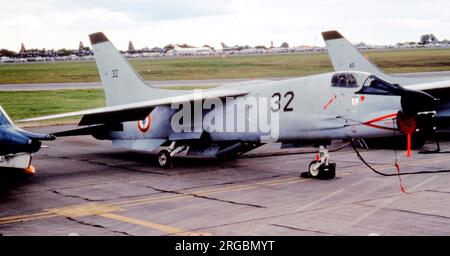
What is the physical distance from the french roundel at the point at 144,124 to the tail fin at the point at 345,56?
9597mm

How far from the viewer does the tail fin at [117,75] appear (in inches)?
756

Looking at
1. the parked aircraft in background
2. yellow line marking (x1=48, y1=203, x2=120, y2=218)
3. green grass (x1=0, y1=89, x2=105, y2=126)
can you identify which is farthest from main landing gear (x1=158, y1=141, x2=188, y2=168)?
the parked aircraft in background

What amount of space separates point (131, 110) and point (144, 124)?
51.2 inches

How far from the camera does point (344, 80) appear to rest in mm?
14328

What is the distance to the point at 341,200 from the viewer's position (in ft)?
39.8

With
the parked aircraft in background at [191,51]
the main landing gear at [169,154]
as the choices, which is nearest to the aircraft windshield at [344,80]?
the main landing gear at [169,154]

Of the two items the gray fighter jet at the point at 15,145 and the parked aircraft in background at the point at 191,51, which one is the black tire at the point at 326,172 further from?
the parked aircraft in background at the point at 191,51

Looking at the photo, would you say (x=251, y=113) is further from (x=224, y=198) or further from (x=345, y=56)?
(x=345, y=56)

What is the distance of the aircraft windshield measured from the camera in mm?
14227

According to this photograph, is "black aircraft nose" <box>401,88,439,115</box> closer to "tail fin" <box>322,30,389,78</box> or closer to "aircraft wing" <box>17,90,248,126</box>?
"aircraft wing" <box>17,90,248,126</box>

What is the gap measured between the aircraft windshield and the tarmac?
2.40 meters

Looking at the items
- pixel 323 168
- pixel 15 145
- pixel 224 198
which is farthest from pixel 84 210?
pixel 323 168
